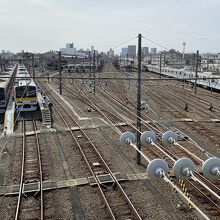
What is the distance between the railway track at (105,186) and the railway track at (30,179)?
2.26 metres

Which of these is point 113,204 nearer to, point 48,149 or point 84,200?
point 84,200

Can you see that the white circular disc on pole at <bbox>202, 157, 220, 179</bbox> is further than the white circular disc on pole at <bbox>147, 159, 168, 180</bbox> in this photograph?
No

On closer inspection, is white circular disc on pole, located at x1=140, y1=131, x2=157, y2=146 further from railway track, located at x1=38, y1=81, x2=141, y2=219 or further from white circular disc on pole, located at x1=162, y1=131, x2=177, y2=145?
railway track, located at x1=38, y1=81, x2=141, y2=219

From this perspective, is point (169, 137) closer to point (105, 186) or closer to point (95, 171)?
Answer: point (105, 186)

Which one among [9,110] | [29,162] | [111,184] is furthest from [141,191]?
[9,110]

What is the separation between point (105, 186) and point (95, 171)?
5.73ft

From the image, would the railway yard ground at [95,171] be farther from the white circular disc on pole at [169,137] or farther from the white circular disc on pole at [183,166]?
the white circular disc on pole at [169,137]

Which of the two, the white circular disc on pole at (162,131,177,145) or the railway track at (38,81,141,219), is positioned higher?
the white circular disc on pole at (162,131,177,145)

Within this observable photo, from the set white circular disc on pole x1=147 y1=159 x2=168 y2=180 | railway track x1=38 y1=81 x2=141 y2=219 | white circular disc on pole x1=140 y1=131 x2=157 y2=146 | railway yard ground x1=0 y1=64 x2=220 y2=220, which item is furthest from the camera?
railway yard ground x1=0 y1=64 x2=220 y2=220

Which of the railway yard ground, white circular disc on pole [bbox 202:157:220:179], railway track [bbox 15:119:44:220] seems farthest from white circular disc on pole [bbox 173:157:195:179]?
railway track [bbox 15:119:44:220]

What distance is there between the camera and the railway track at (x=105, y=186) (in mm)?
10805

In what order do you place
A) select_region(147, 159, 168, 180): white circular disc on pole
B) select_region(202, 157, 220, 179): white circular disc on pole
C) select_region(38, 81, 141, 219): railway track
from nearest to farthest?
1. select_region(202, 157, 220, 179): white circular disc on pole
2. select_region(147, 159, 168, 180): white circular disc on pole
3. select_region(38, 81, 141, 219): railway track

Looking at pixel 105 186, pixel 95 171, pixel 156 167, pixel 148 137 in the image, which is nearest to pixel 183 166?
pixel 156 167

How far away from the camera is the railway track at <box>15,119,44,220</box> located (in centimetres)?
1086
